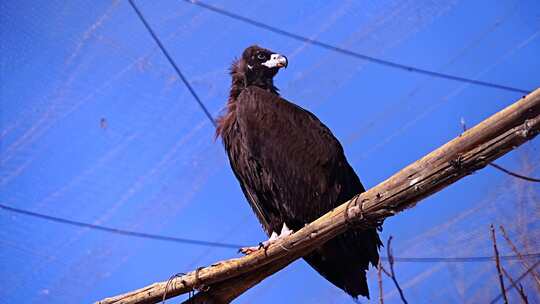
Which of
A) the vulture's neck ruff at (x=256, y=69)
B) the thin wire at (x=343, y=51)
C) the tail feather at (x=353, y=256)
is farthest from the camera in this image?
the thin wire at (x=343, y=51)

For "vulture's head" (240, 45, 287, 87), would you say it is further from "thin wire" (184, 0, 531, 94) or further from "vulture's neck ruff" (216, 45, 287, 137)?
"thin wire" (184, 0, 531, 94)

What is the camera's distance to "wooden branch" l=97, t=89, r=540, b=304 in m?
2.28

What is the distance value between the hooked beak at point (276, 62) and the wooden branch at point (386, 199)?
5.99 feet

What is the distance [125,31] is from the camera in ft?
17.3

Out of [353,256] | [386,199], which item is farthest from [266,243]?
[386,199]

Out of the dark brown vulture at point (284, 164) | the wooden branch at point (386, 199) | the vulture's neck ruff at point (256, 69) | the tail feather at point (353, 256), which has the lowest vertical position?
the wooden branch at point (386, 199)

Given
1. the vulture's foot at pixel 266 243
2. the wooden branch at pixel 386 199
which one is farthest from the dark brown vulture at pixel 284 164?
the wooden branch at pixel 386 199

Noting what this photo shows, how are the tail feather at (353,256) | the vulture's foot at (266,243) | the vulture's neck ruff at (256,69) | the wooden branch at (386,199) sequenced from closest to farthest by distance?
the wooden branch at (386,199)
the vulture's foot at (266,243)
the tail feather at (353,256)
the vulture's neck ruff at (256,69)

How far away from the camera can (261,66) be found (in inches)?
192

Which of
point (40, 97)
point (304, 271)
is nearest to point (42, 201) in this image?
point (40, 97)

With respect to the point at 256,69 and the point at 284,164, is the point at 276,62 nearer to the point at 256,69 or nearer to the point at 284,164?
the point at 256,69

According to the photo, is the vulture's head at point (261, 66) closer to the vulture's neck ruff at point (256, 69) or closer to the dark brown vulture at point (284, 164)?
the vulture's neck ruff at point (256, 69)

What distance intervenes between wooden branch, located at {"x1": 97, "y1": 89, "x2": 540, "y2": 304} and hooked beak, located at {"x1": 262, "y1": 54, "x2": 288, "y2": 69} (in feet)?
5.99

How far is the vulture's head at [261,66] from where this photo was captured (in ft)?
15.9
